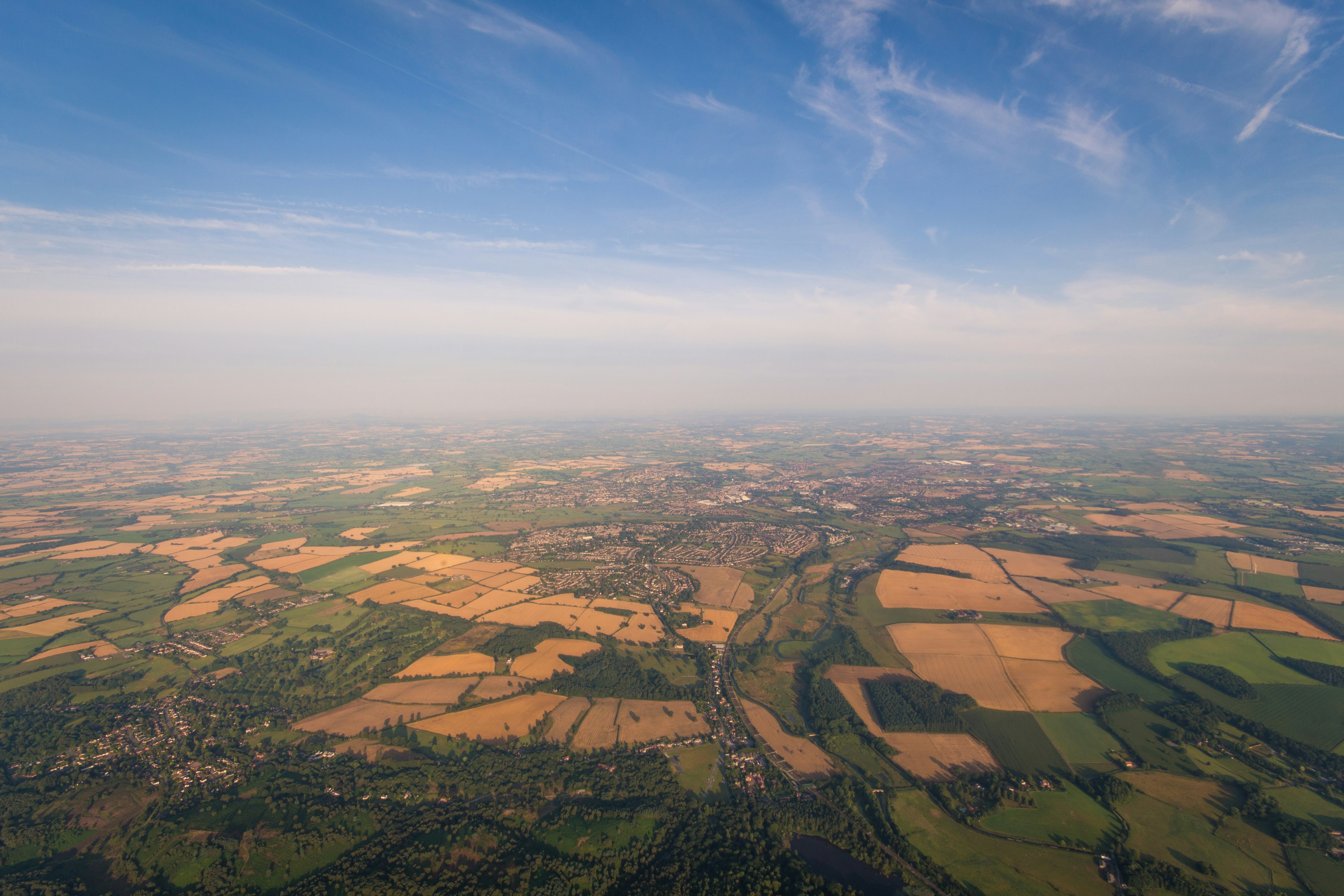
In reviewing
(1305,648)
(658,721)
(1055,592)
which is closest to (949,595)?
(1055,592)

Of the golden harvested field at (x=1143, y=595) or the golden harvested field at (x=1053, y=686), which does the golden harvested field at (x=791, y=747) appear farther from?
the golden harvested field at (x=1143, y=595)

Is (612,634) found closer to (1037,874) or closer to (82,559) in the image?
(1037,874)

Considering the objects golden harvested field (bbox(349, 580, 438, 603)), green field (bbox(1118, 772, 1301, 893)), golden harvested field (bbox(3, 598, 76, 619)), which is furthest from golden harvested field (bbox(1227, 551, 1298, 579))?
golden harvested field (bbox(3, 598, 76, 619))

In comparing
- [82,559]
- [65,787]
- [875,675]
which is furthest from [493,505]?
[875,675]

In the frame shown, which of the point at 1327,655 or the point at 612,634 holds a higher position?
the point at 1327,655

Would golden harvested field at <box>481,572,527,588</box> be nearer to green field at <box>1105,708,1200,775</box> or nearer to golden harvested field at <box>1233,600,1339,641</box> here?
green field at <box>1105,708,1200,775</box>

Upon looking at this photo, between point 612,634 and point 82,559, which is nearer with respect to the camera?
point 612,634
